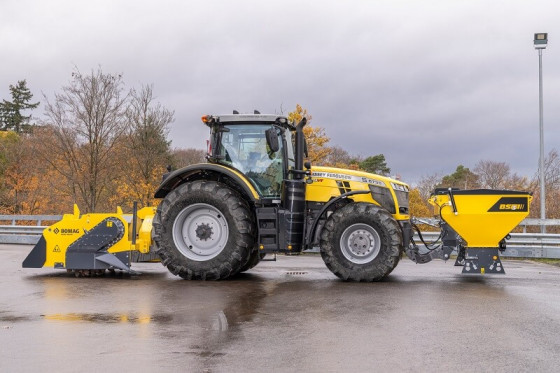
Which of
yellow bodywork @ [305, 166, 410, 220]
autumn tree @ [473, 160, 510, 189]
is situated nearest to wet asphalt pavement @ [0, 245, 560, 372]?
yellow bodywork @ [305, 166, 410, 220]

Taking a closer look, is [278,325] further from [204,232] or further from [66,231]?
[66,231]

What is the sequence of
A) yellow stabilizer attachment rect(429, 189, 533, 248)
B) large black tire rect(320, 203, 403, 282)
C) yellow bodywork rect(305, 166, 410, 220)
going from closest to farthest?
large black tire rect(320, 203, 403, 282) < yellow stabilizer attachment rect(429, 189, 533, 248) < yellow bodywork rect(305, 166, 410, 220)

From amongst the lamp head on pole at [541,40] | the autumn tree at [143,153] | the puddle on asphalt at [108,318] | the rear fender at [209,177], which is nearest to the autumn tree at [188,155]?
the autumn tree at [143,153]

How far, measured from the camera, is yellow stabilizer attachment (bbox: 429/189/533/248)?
9211 millimetres

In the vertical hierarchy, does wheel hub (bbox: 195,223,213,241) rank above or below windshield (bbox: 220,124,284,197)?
below

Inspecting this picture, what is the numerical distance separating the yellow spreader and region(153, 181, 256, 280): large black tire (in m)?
3.43

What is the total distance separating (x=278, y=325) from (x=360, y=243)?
3.71 meters

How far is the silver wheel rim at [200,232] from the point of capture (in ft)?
32.1

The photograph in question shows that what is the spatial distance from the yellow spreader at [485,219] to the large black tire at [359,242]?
1.08m

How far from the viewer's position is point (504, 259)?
15211mm

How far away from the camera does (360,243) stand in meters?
9.25

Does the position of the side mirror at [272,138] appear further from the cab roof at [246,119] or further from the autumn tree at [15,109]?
the autumn tree at [15,109]

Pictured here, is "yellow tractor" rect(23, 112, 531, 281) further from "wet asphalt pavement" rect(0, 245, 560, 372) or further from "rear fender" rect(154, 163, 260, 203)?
"wet asphalt pavement" rect(0, 245, 560, 372)

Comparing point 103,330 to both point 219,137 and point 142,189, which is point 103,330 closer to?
point 219,137
